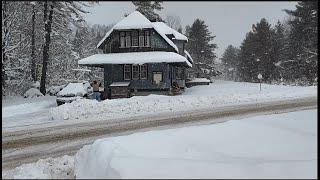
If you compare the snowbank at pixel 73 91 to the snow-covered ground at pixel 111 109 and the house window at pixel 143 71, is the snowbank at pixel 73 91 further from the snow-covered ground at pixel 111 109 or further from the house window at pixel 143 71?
the house window at pixel 143 71

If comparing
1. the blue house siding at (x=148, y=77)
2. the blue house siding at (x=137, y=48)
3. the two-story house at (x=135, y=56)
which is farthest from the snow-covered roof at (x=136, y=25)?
the blue house siding at (x=148, y=77)

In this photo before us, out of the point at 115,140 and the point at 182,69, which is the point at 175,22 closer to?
the point at 182,69

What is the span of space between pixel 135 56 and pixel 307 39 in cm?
2318

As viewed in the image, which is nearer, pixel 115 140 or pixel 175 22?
pixel 115 140

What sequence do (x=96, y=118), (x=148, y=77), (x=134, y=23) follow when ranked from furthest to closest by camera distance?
(x=148, y=77) → (x=134, y=23) → (x=96, y=118)

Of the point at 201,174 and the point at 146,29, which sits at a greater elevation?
the point at 146,29

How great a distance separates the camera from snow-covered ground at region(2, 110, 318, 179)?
644 cm

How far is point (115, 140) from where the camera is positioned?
28.1 ft

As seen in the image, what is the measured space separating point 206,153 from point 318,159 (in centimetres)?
199

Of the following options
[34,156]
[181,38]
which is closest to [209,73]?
[181,38]

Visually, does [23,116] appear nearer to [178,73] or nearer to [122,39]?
[122,39]

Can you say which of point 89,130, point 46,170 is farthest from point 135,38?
point 46,170

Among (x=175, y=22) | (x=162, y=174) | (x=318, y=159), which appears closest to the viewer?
(x=162, y=174)

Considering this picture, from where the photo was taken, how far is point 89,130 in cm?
1368
